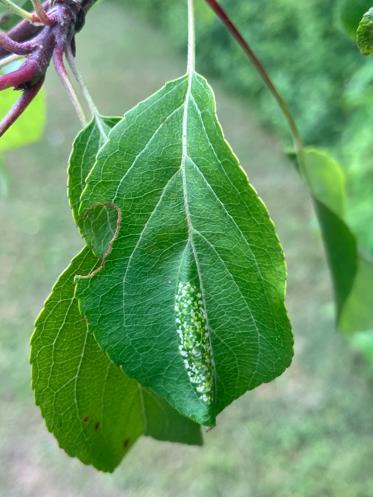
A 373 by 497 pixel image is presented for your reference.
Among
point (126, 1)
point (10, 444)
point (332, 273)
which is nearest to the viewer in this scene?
point (332, 273)

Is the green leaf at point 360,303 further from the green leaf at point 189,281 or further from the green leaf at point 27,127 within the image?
the green leaf at point 27,127

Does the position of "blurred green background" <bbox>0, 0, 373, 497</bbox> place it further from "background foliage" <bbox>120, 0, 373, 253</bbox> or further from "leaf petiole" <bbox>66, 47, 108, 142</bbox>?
"leaf petiole" <bbox>66, 47, 108, 142</bbox>

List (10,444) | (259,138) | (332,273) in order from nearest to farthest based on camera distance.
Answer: (332,273), (10,444), (259,138)

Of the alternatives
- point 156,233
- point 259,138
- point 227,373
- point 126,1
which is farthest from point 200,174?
point 126,1

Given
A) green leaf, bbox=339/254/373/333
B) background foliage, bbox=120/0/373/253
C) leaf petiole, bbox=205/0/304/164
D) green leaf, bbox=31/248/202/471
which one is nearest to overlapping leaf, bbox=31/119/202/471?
green leaf, bbox=31/248/202/471

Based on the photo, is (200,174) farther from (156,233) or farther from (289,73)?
(289,73)

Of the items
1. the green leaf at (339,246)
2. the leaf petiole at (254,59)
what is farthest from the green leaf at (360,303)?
the leaf petiole at (254,59)
